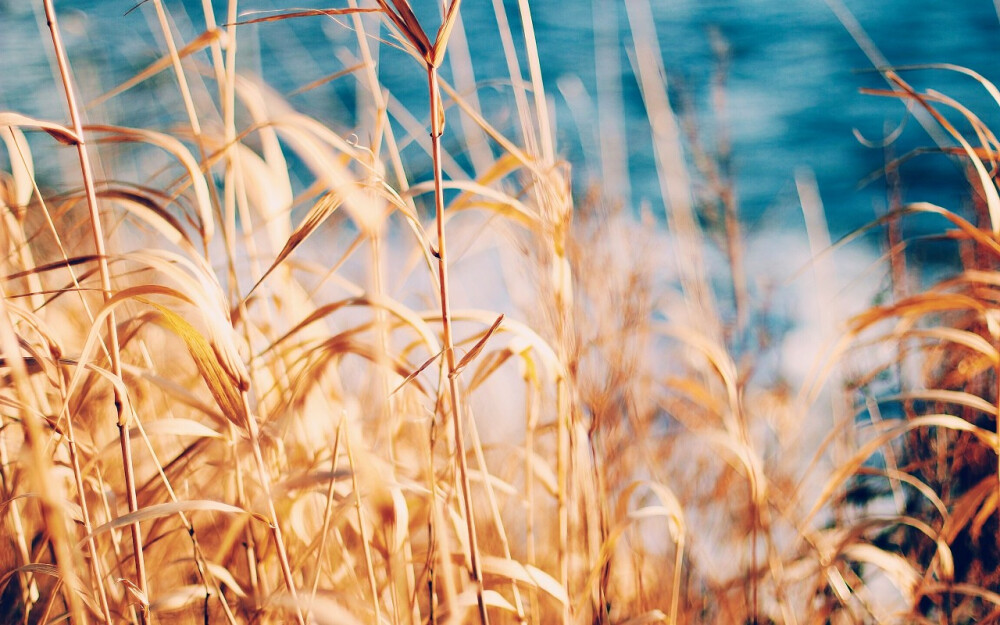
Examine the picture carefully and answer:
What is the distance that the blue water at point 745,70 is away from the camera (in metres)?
2.24

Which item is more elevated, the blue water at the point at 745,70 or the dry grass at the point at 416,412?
the blue water at the point at 745,70

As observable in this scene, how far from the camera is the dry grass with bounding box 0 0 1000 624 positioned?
41 cm

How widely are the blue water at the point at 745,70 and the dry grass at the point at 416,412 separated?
1143mm

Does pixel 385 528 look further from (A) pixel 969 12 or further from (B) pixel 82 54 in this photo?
(A) pixel 969 12

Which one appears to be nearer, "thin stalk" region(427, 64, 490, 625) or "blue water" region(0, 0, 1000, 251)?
"thin stalk" region(427, 64, 490, 625)

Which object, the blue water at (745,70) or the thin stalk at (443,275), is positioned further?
the blue water at (745,70)

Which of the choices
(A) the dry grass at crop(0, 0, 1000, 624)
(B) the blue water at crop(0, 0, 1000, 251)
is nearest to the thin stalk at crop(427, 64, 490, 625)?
(A) the dry grass at crop(0, 0, 1000, 624)

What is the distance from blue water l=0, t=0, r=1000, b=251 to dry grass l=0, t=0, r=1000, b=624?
45.0 inches

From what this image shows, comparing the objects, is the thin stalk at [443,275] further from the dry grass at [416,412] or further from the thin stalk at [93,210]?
Answer: the thin stalk at [93,210]

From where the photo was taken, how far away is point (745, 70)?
2.98 m

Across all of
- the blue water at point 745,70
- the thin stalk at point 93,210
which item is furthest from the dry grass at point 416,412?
the blue water at point 745,70

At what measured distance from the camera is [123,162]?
1765 millimetres

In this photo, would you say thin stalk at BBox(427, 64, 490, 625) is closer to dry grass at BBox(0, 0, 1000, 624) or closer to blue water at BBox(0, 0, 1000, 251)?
dry grass at BBox(0, 0, 1000, 624)


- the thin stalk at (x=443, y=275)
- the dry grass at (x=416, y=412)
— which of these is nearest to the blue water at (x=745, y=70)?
the dry grass at (x=416, y=412)
